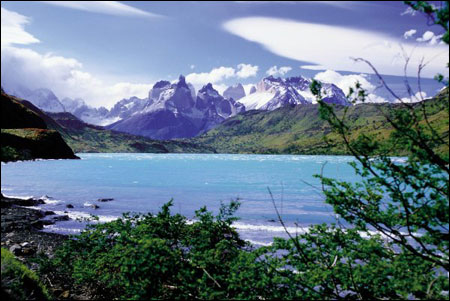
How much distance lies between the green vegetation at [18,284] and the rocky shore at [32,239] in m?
4.96

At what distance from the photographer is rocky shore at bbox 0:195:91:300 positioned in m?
22.3

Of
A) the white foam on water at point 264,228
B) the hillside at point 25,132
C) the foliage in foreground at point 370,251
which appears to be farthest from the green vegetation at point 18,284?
the hillside at point 25,132

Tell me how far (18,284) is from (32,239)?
1115 inches

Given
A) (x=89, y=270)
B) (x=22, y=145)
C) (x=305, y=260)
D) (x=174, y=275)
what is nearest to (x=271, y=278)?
(x=305, y=260)

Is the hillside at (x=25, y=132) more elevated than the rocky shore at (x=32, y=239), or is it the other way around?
the hillside at (x=25, y=132)

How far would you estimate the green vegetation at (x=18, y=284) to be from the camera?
1274cm

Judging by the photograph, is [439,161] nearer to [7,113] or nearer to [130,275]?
[130,275]

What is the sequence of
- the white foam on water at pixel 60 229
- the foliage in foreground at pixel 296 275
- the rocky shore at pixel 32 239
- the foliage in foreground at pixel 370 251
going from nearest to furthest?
the foliage in foreground at pixel 370 251 → the foliage in foreground at pixel 296 275 → the rocky shore at pixel 32 239 → the white foam on water at pixel 60 229

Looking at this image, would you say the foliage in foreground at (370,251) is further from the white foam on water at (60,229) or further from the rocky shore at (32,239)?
the white foam on water at (60,229)

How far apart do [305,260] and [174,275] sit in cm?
532

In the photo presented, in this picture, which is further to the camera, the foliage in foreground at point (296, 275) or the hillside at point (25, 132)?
the hillside at point (25, 132)

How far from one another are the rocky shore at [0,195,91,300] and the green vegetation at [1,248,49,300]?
4.96 m

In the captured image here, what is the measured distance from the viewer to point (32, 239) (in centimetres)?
3781

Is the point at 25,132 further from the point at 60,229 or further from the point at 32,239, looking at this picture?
the point at 32,239
